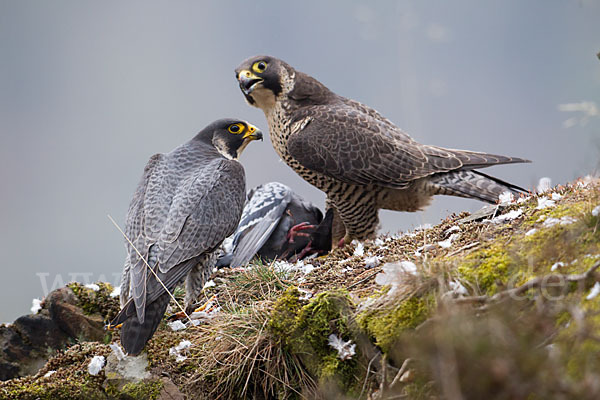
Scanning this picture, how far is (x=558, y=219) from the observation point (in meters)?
2.38

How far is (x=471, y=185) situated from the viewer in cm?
467

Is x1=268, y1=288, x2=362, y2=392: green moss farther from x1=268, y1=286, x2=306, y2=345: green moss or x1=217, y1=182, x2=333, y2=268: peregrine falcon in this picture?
x1=217, y1=182, x2=333, y2=268: peregrine falcon

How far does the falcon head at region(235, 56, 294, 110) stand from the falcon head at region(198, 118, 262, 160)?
661 millimetres

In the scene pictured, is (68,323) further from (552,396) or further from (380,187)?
(552,396)

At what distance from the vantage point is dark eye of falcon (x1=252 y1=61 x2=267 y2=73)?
16.8 ft

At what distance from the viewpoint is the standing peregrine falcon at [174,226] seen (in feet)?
9.94

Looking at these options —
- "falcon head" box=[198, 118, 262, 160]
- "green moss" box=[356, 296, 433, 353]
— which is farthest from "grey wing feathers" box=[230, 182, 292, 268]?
"green moss" box=[356, 296, 433, 353]

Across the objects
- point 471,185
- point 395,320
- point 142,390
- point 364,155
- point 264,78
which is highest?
point 264,78

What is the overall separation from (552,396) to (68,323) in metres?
3.67

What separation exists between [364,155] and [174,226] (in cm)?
196

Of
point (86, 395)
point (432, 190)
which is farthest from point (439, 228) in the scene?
point (86, 395)

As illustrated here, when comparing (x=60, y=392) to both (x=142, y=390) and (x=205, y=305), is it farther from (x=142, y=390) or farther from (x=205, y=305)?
(x=205, y=305)

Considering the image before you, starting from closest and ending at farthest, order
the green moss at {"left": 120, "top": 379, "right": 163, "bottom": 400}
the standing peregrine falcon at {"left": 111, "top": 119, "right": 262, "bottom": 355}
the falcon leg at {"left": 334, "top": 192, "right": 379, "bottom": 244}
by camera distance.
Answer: the green moss at {"left": 120, "top": 379, "right": 163, "bottom": 400} < the standing peregrine falcon at {"left": 111, "top": 119, "right": 262, "bottom": 355} < the falcon leg at {"left": 334, "top": 192, "right": 379, "bottom": 244}

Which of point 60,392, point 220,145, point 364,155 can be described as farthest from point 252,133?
point 60,392
